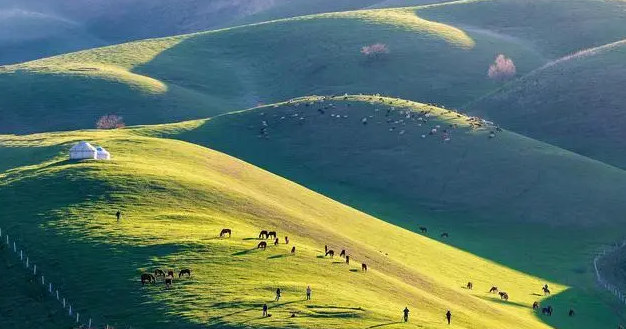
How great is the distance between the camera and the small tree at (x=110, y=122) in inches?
7126

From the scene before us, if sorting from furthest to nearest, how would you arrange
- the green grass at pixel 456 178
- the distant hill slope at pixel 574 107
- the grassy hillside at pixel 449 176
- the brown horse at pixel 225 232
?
the distant hill slope at pixel 574 107 < the grassy hillside at pixel 449 176 < the green grass at pixel 456 178 < the brown horse at pixel 225 232

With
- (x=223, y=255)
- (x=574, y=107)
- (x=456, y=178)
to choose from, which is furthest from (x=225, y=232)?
(x=574, y=107)

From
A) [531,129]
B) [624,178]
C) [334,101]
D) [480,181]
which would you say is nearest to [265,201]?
[480,181]

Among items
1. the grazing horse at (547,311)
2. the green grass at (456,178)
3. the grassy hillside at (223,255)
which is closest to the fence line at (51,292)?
the grassy hillside at (223,255)

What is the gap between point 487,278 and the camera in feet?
319

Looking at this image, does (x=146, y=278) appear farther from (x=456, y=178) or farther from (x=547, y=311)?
(x=456, y=178)

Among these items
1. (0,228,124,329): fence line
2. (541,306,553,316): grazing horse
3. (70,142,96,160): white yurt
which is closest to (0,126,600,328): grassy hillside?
(0,228,124,329): fence line

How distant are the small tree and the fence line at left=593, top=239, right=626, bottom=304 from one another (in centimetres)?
10218

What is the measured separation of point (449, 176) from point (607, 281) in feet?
134

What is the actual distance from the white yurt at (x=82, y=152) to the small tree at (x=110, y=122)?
7604cm

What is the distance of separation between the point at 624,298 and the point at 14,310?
64.0m

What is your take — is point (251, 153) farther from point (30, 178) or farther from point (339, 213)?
point (30, 178)

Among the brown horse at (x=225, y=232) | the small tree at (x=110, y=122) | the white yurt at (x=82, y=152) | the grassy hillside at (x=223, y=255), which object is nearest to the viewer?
the grassy hillside at (x=223, y=255)

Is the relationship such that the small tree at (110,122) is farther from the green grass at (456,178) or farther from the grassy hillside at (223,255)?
the grassy hillside at (223,255)
